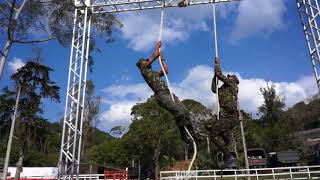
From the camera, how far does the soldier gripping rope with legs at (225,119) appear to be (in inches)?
238

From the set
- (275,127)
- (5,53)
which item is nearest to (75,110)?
(5,53)

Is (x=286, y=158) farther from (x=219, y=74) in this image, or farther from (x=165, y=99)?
(x=165, y=99)

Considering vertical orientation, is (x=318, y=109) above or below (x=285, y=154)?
above

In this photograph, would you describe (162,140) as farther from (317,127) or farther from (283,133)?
(317,127)

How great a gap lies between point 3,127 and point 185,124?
51.0ft

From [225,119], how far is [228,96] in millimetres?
468

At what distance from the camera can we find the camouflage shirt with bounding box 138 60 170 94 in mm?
6754

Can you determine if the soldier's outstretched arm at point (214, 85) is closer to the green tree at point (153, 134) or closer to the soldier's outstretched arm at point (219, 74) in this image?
the soldier's outstretched arm at point (219, 74)

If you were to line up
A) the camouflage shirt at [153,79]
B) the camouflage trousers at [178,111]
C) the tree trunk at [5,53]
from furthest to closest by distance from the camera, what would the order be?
the tree trunk at [5,53] → the camouflage shirt at [153,79] → the camouflage trousers at [178,111]

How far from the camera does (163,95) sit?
6617 mm

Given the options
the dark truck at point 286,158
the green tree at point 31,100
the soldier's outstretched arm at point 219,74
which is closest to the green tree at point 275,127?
the dark truck at point 286,158

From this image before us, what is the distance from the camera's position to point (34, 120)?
61.1 ft

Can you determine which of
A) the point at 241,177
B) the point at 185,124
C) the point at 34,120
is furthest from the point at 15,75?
the point at 185,124

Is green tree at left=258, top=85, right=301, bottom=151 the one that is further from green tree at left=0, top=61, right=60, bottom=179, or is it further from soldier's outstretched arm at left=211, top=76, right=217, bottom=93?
soldier's outstretched arm at left=211, top=76, right=217, bottom=93
